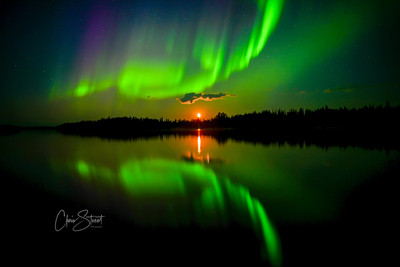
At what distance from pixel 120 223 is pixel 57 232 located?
7.13 feet

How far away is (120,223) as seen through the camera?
30.6ft

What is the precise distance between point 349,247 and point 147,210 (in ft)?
26.5

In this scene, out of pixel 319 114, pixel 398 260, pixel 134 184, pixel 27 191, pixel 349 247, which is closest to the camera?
pixel 398 260

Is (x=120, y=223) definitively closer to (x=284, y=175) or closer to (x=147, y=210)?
(x=147, y=210)

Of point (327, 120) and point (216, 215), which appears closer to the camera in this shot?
point (216, 215)

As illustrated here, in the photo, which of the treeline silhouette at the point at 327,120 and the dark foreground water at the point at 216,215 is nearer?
the dark foreground water at the point at 216,215

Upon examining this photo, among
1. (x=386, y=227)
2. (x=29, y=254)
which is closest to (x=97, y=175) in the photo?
(x=29, y=254)

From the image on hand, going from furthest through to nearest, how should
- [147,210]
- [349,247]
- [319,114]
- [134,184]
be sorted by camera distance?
[319,114]
[134,184]
[147,210]
[349,247]

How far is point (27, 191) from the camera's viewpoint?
544 inches

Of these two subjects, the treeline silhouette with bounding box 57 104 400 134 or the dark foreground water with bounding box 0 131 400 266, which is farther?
the treeline silhouette with bounding box 57 104 400 134

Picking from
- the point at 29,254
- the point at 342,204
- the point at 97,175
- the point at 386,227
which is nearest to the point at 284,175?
the point at 342,204

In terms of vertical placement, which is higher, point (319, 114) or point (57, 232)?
point (319, 114)

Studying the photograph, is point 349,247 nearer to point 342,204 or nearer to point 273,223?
point 273,223

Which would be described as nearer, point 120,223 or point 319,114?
point 120,223
